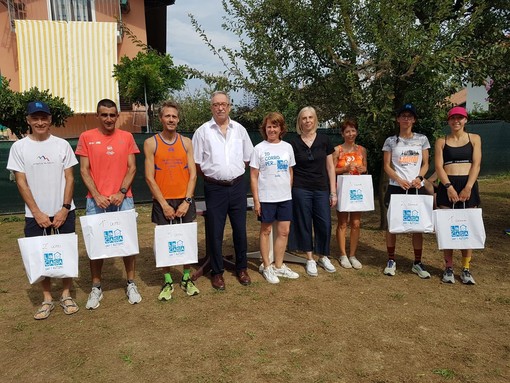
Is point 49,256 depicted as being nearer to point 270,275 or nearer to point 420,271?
point 270,275

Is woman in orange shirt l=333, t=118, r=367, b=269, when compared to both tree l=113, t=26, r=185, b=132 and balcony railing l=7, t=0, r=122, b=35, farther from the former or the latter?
balcony railing l=7, t=0, r=122, b=35

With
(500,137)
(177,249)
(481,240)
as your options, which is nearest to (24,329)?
(177,249)

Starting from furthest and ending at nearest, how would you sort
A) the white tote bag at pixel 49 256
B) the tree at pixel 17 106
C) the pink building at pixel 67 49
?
the pink building at pixel 67 49, the tree at pixel 17 106, the white tote bag at pixel 49 256

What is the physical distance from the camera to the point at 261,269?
4.92 metres

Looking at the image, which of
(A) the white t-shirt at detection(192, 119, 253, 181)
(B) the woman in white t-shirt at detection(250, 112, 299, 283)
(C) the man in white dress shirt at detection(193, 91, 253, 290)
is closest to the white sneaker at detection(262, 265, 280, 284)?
(B) the woman in white t-shirt at detection(250, 112, 299, 283)

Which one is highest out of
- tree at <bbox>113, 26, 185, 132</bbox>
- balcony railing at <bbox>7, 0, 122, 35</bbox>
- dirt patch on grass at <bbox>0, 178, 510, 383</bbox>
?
balcony railing at <bbox>7, 0, 122, 35</bbox>

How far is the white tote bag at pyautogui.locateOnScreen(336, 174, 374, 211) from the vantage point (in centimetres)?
485

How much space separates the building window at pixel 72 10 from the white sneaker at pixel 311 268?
14.2 metres

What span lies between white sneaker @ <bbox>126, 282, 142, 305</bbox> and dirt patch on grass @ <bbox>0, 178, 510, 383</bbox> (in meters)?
0.06

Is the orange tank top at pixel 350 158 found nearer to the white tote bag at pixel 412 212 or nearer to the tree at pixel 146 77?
the white tote bag at pixel 412 212

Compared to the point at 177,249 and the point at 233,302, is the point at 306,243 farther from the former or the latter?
the point at 177,249

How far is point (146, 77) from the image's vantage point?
41.9 feet

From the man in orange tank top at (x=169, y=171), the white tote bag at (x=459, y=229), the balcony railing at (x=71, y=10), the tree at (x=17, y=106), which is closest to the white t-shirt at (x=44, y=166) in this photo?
the man in orange tank top at (x=169, y=171)

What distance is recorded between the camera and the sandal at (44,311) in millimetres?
3830
